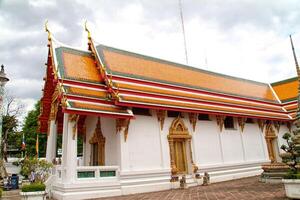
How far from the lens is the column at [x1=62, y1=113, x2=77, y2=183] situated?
10.1 m

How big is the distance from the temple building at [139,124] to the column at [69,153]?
1.4 inches

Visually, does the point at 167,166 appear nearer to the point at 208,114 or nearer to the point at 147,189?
the point at 147,189

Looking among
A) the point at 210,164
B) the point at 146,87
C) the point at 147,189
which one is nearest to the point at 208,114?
the point at 210,164

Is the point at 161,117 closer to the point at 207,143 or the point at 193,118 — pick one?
the point at 193,118

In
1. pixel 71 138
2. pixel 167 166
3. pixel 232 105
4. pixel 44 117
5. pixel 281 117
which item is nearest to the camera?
pixel 71 138

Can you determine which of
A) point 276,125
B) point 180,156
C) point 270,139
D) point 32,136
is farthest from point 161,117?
point 32,136

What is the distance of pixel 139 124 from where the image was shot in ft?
40.8

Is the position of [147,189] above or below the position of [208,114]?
below

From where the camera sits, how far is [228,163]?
605 inches

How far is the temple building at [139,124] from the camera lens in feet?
35.3

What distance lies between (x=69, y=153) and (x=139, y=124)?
134 inches

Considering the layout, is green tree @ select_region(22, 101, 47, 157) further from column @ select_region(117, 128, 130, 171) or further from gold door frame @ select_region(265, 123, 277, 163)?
gold door frame @ select_region(265, 123, 277, 163)

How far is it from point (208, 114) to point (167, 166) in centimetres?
419

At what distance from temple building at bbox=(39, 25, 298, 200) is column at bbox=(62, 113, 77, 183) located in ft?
0.12
